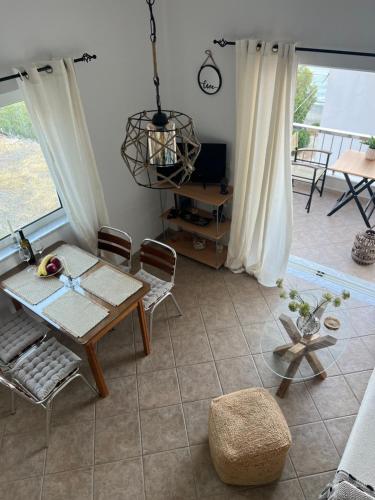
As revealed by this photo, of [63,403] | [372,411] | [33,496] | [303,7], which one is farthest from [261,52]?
[33,496]

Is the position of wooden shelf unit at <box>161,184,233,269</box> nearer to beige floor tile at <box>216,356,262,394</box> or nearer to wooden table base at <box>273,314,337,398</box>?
beige floor tile at <box>216,356,262,394</box>

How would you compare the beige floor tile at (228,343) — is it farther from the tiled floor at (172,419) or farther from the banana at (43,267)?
the banana at (43,267)

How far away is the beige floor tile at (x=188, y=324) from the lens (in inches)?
135

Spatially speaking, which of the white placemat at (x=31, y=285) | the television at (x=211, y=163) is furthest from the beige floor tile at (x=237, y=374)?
the television at (x=211, y=163)

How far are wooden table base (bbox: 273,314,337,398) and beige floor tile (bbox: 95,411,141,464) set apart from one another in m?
1.14

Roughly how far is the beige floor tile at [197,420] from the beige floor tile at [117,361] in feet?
1.92

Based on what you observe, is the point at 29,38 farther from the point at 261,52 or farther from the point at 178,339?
the point at 178,339

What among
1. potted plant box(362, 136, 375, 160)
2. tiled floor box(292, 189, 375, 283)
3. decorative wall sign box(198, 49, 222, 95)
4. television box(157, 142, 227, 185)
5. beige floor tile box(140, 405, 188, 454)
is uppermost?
decorative wall sign box(198, 49, 222, 95)

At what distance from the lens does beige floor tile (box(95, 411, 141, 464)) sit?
8.59 feet

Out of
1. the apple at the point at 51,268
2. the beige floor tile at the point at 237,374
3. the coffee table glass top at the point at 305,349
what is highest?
the apple at the point at 51,268

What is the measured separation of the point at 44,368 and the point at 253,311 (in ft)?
6.35

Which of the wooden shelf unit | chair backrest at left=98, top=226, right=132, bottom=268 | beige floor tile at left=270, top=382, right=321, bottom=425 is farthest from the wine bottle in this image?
beige floor tile at left=270, top=382, right=321, bottom=425

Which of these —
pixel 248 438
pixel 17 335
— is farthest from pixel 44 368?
pixel 248 438

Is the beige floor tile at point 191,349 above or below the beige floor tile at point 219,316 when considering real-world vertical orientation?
below
